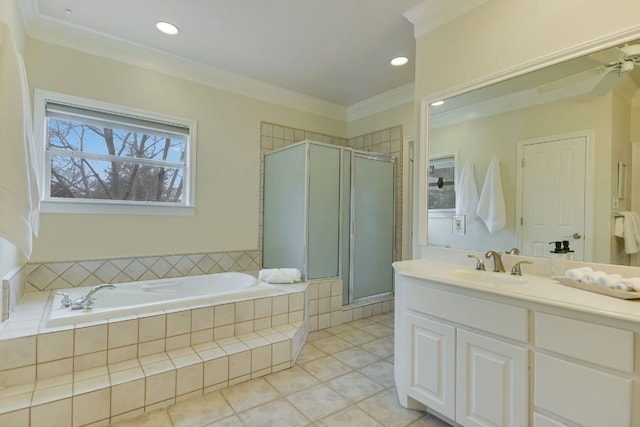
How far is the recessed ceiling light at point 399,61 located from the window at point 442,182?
1.20 meters

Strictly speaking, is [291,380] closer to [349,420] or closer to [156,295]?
[349,420]

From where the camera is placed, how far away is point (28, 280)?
2408 millimetres

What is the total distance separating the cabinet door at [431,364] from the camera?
61.7 inches

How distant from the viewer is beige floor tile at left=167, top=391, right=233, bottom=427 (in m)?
1.69

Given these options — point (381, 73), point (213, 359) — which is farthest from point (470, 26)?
point (213, 359)

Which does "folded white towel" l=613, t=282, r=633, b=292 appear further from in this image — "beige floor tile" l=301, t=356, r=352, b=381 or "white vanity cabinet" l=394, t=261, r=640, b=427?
"beige floor tile" l=301, t=356, r=352, b=381

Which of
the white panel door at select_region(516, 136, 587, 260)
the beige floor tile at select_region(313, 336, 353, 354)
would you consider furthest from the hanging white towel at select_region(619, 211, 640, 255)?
the beige floor tile at select_region(313, 336, 353, 354)

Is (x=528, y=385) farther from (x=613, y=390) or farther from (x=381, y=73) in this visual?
(x=381, y=73)

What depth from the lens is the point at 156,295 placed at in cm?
270

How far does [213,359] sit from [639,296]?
2144 millimetres

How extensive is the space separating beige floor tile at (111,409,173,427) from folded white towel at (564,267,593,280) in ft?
7.01

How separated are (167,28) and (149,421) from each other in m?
2.72

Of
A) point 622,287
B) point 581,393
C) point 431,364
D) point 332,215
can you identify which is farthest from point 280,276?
point 622,287

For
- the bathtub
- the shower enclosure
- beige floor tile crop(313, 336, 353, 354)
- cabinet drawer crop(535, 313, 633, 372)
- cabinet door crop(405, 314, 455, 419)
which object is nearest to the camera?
cabinet drawer crop(535, 313, 633, 372)
